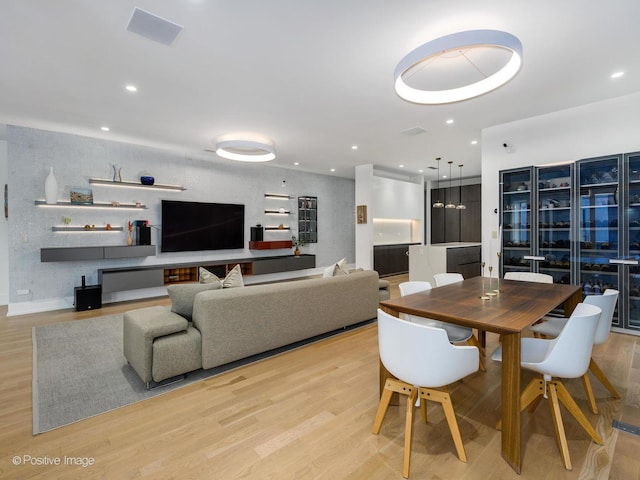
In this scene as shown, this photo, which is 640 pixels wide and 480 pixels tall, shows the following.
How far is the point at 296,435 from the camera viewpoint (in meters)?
2.01

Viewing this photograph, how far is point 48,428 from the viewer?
6.86 feet

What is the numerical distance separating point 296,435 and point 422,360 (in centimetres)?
97

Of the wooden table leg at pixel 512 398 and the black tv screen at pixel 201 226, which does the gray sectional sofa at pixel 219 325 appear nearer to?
the wooden table leg at pixel 512 398

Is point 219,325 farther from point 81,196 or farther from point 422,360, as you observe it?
point 81,196

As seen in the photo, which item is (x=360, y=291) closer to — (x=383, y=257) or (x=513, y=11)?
(x=513, y=11)

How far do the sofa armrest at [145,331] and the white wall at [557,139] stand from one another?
455cm

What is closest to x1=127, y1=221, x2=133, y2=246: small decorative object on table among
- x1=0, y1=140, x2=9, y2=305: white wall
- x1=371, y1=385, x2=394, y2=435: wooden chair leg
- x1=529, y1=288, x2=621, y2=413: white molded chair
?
x1=0, y1=140, x2=9, y2=305: white wall

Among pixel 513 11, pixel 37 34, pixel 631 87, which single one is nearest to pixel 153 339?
pixel 37 34

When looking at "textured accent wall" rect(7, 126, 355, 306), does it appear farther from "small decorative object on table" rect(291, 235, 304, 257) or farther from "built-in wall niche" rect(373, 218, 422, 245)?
"built-in wall niche" rect(373, 218, 422, 245)

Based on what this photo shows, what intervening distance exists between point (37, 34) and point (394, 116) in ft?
12.6

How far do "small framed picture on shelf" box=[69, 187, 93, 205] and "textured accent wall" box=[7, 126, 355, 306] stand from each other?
0.24 feet

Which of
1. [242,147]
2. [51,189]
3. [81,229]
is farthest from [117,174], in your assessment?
[242,147]

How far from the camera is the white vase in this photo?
4.91m

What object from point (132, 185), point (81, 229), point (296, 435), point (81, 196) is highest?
point (132, 185)
